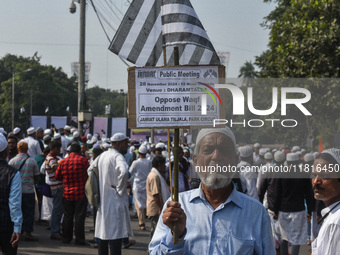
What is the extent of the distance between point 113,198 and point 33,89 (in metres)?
75.5

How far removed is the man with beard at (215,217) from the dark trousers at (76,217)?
7.58m

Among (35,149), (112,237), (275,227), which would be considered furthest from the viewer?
(35,149)

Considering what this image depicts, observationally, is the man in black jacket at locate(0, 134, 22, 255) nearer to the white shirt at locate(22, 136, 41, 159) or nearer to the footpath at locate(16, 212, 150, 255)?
the footpath at locate(16, 212, 150, 255)

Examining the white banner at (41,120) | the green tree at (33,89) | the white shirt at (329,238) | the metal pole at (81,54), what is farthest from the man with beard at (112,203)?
the green tree at (33,89)

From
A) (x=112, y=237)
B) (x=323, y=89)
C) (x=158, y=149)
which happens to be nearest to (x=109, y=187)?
(x=112, y=237)

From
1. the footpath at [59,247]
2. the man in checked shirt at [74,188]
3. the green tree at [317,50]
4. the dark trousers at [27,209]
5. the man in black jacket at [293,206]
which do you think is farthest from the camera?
the green tree at [317,50]

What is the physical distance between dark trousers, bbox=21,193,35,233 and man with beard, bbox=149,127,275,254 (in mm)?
7304

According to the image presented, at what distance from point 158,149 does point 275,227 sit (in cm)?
378

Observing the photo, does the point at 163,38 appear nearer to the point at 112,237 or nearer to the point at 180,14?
the point at 180,14

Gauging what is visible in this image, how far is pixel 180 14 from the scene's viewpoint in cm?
387

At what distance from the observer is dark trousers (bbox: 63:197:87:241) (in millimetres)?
10781

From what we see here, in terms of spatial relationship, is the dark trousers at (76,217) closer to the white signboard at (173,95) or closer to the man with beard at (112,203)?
the man with beard at (112,203)

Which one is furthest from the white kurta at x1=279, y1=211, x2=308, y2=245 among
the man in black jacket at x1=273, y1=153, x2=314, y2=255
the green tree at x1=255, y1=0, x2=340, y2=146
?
the green tree at x1=255, y1=0, x2=340, y2=146

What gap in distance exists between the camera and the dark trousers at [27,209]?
33.6 ft
